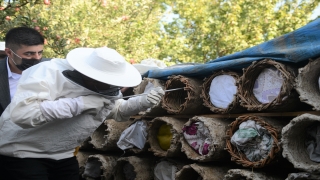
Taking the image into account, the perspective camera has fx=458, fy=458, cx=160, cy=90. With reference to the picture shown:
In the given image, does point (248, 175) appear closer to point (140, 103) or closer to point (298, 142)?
point (298, 142)

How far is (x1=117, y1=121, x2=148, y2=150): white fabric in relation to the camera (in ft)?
15.1

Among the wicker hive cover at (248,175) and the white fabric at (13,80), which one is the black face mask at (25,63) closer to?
the white fabric at (13,80)

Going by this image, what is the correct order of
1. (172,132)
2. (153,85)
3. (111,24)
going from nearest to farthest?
(172,132) → (153,85) → (111,24)

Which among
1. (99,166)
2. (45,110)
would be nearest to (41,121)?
(45,110)

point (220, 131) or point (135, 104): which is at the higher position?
point (135, 104)

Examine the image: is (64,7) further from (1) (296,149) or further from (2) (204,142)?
(1) (296,149)

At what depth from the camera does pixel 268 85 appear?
11.1ft

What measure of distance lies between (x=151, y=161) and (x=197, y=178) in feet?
2.68

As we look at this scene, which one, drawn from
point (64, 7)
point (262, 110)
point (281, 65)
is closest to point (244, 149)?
point (262, 110)

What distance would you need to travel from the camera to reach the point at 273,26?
12.1 meters

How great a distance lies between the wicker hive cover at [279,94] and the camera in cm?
313

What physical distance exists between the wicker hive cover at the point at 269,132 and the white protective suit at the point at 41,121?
104 cm

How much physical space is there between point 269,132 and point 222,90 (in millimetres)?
648

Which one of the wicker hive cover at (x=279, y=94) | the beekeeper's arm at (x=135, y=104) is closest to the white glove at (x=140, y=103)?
the beekeeper's arm at (x=135, y=104)
